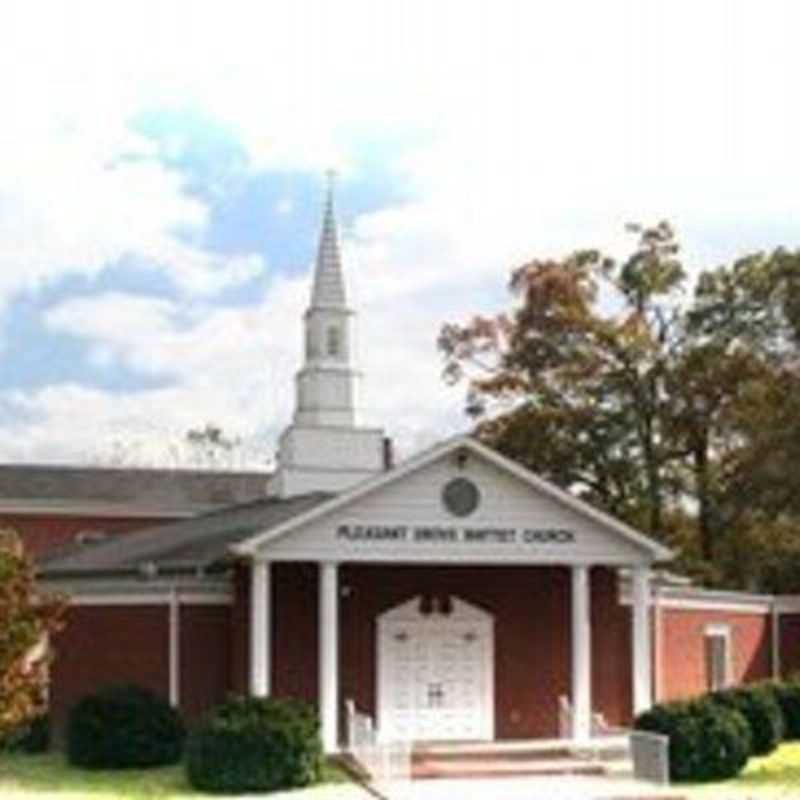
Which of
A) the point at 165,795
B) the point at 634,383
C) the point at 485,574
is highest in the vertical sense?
the point at 634,383

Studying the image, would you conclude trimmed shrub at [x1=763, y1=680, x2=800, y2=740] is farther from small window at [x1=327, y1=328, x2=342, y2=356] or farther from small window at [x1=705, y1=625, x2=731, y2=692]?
small window at [x1=327, y1=328, x2=342, y2=356]

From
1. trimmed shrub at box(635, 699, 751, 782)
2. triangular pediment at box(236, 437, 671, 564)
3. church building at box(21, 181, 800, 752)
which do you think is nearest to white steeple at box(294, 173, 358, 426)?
church building at box(21, 181, 800, 752)

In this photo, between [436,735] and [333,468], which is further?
[333,468]

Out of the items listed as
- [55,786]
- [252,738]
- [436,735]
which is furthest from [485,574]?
[55,786]

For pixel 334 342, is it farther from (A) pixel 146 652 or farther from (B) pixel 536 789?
(B) pixel 536 789

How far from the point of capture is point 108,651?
126ft

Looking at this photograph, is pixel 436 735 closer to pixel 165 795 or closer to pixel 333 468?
pixel 165 795

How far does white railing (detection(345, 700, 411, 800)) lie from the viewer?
1273 inches

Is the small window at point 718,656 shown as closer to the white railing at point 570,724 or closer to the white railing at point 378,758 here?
the white railing at point 570,724

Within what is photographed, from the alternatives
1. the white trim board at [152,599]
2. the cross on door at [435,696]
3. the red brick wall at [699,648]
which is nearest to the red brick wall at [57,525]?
the red brick wall at [699,648]

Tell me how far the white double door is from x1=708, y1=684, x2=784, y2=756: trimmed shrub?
4.91 meters

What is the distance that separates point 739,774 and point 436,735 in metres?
6.77

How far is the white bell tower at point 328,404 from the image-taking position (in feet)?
160

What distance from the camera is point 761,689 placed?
123ft
